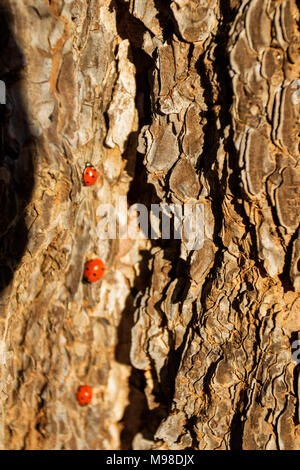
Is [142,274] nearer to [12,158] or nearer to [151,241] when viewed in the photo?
[151,241]

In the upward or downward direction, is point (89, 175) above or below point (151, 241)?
above

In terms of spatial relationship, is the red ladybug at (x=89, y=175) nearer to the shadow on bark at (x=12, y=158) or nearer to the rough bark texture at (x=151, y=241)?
the rough bark texture at (x=151, y=241)

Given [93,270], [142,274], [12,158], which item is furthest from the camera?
[142,274]

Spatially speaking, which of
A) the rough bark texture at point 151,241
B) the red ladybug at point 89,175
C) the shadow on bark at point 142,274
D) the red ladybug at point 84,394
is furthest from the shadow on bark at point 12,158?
the red ladybug at point 84,394

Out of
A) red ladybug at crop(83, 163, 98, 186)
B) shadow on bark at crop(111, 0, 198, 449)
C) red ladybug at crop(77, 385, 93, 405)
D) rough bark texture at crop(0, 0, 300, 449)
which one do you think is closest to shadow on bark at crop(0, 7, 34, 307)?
rough bark texture at crop(0, 0, 300, 449)

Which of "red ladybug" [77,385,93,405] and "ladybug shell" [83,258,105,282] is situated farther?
"red ladybug" [77,385,93,405]

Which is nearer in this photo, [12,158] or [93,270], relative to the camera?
[12,158]

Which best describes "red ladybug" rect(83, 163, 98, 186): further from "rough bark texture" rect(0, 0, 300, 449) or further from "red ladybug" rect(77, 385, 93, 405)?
"red ladybug" rect(77, 385, 93, 405)

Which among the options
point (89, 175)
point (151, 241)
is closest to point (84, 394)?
point (151, 241)
